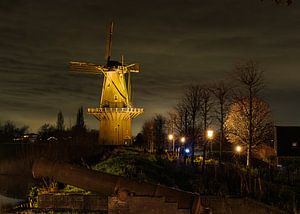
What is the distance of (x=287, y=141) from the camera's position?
172 feet

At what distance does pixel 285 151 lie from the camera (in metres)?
51.4

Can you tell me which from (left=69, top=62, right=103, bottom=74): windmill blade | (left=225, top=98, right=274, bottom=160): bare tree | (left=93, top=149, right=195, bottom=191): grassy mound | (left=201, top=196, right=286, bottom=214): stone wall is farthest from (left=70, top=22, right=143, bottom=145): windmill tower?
(left=201, top=196, right=286, bottom=214): stone wall

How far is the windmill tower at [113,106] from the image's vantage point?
52906 millimetres

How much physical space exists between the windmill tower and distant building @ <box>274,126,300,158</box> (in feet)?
50.7

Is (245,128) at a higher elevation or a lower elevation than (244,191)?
higher

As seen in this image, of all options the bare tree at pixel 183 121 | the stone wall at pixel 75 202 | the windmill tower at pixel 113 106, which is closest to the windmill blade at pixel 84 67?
the windmill tower at pixel 113 106

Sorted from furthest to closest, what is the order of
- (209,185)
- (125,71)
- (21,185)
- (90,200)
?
(125,71), (21,185), (209,185), (90,200)

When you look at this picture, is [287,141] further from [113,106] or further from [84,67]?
[84,67]

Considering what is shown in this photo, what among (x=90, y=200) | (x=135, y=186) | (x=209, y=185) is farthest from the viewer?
(x=209, y=185)

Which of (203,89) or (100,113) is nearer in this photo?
(203,89)

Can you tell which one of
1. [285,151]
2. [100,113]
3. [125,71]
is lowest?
[285,151]

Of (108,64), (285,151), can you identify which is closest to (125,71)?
(108,64)

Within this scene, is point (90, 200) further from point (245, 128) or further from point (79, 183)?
point (245, 128)

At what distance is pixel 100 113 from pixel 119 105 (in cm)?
230
